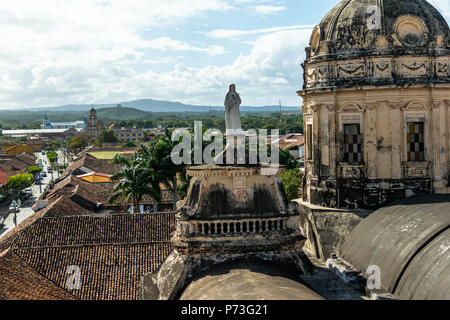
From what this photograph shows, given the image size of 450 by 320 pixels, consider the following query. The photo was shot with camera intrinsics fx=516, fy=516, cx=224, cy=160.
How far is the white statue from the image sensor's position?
570 inches

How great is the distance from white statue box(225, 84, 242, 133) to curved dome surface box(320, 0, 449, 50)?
4623 millimetres

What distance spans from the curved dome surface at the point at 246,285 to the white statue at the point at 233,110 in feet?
12.8

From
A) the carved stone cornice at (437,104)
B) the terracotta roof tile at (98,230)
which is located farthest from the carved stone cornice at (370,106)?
the terracotta roof tile at (98,230)

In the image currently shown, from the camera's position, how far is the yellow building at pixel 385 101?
54.2 ft

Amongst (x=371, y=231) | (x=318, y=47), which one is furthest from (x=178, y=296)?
(x=318, y=47)

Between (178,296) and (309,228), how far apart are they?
7035 mm

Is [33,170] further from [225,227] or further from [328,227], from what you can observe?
[225,227]

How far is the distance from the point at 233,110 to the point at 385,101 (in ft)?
17.7

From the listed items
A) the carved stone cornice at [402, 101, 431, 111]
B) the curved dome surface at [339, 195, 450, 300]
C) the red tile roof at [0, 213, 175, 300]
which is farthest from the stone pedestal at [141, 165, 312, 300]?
the red tile roof at [0, 213, 175, 300]

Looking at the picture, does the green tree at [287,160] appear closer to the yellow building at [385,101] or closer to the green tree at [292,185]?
the green tree at [292,185]

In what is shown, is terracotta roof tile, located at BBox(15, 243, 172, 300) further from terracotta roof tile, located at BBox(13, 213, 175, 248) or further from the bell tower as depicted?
the bell tower

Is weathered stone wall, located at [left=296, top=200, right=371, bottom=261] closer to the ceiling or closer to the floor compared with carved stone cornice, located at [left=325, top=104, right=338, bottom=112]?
closer to the floor

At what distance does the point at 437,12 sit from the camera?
17484 millimetres
